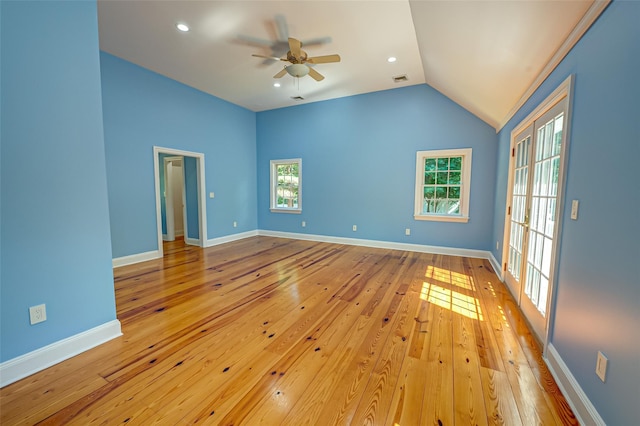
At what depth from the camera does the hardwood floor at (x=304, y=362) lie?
145 cm

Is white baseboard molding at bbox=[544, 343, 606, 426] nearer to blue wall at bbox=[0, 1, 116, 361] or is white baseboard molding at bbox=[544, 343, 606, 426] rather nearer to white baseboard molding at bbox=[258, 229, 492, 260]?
white baseboard molding at bbox=[258, 229, 492, 260]

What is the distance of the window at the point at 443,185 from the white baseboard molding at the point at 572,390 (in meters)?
3.26

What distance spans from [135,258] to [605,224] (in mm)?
5577

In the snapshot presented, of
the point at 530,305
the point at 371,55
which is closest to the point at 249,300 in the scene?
the point at 530,305

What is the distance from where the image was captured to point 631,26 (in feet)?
3.75

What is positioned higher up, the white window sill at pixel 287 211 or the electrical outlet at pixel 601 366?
the white window sill at pixel 287 211

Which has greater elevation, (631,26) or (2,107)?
(631,26)

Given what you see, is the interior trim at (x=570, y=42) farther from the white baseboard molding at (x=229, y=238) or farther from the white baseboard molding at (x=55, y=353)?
the white baseboard molding at (x=229, y=238)

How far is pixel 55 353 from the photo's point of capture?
6.09 feet

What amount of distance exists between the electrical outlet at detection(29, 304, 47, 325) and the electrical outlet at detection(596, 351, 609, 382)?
339 cm

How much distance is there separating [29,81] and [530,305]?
4.39m

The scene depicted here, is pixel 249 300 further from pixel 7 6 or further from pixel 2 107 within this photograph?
pixel 7 6

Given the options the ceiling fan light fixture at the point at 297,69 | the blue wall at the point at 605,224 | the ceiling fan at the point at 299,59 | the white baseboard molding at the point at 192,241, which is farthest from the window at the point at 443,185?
the white baseboard molding at the point at 192,241

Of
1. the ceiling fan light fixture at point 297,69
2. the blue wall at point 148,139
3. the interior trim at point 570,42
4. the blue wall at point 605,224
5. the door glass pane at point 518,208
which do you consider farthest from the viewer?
the blue wall at point 148,139
